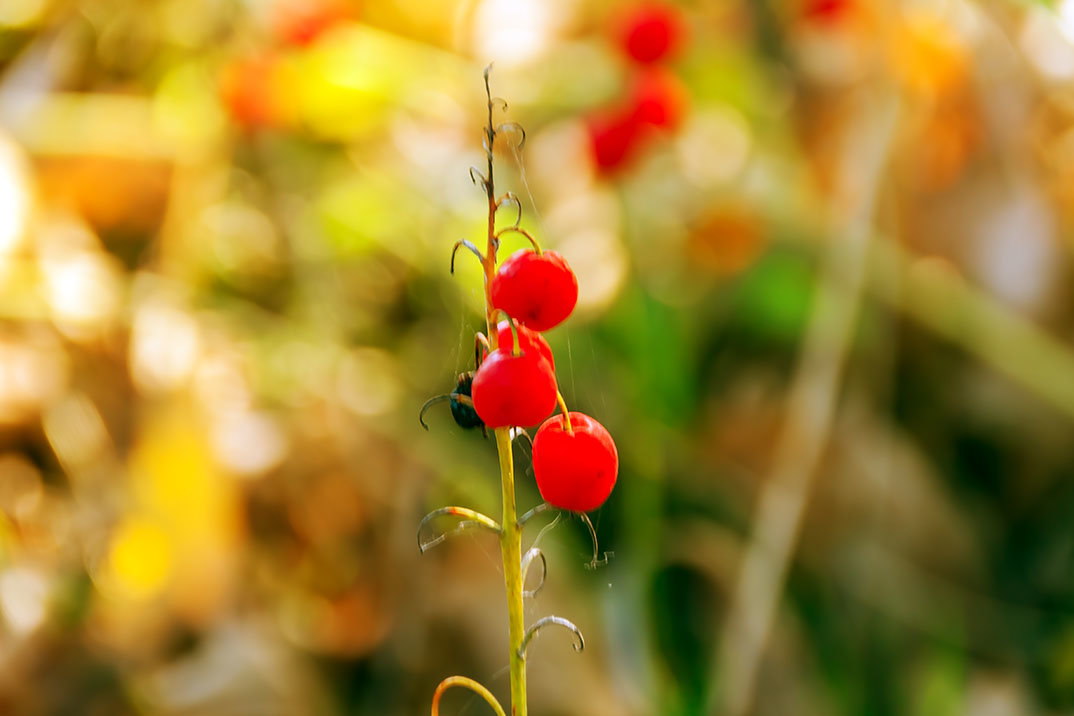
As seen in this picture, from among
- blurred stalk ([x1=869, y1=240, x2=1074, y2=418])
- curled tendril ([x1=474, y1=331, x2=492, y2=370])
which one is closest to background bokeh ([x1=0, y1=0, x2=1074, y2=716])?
blurred stalk ([x1=869, y1=240, x2=1074, y2=418])

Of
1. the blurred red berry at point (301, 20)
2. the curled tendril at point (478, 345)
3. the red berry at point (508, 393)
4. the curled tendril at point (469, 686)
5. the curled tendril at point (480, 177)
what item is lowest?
the blurred red berry at point (301, 20)

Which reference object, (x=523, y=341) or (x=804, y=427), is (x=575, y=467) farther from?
(x=804, y=427)

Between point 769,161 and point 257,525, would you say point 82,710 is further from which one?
point 769,161

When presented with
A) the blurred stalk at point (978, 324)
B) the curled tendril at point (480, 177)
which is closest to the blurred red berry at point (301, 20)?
the blurred stalk at point (978, 324)

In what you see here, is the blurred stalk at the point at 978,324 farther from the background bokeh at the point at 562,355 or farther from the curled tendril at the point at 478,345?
the curled tendril at the point at 478,345

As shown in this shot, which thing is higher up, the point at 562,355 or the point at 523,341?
the point at 523,341

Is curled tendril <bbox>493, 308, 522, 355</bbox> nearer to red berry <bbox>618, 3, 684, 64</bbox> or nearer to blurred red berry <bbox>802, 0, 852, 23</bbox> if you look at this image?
red berry <bbox>618, 3, 684, 64</bbox>

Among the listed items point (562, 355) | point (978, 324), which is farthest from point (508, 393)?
point (978, 324)
